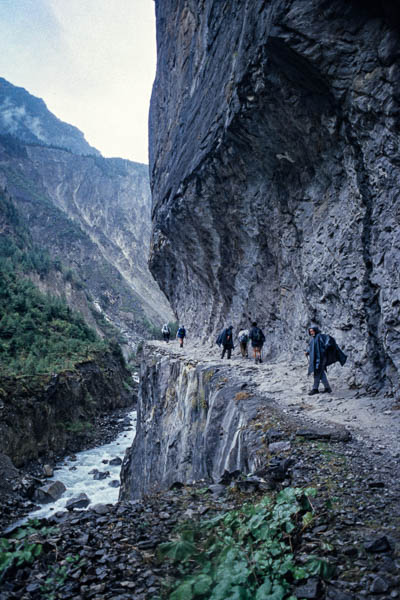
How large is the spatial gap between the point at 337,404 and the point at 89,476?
17.6 metres

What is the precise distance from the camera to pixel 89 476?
63.2 ft

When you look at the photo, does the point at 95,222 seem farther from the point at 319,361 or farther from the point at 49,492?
the point at 319,361

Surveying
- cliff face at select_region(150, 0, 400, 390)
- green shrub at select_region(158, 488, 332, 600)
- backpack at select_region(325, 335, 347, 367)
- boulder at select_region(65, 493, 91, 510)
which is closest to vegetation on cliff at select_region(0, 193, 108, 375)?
boulder at select_region(65, 493, 91, 510)

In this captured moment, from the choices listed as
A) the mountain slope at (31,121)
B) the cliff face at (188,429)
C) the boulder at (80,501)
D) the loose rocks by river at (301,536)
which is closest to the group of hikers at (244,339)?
the cliff face at (188,429)

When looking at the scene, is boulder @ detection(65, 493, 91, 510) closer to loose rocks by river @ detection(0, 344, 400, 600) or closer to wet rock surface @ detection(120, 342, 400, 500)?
wet rock surface @ detection(120, 342, 400, 500)

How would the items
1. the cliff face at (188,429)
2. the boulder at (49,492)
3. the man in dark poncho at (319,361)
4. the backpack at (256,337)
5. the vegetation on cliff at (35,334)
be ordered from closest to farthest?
the cliff face at (188,429) < the man in dark poncho at (319,361) < the backpack at (256,337) < the boulder at (49,492) < the vegetation on cliff at (35,334)

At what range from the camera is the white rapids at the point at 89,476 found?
1583cm

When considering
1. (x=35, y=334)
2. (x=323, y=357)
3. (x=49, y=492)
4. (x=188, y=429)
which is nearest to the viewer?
(x=323, y=357)

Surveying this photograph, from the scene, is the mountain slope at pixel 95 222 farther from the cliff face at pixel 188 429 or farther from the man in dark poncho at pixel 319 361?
the man in dark poncho at pixel 319 361

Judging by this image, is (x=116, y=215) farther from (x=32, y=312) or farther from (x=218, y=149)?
(x=218, y=149)

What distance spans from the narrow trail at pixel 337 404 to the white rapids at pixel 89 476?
11.5 metres

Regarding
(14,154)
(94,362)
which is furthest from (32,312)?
(14,154)

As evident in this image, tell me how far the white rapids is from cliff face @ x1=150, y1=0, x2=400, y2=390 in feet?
32.6

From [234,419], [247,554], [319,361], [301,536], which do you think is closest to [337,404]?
[319,361]
